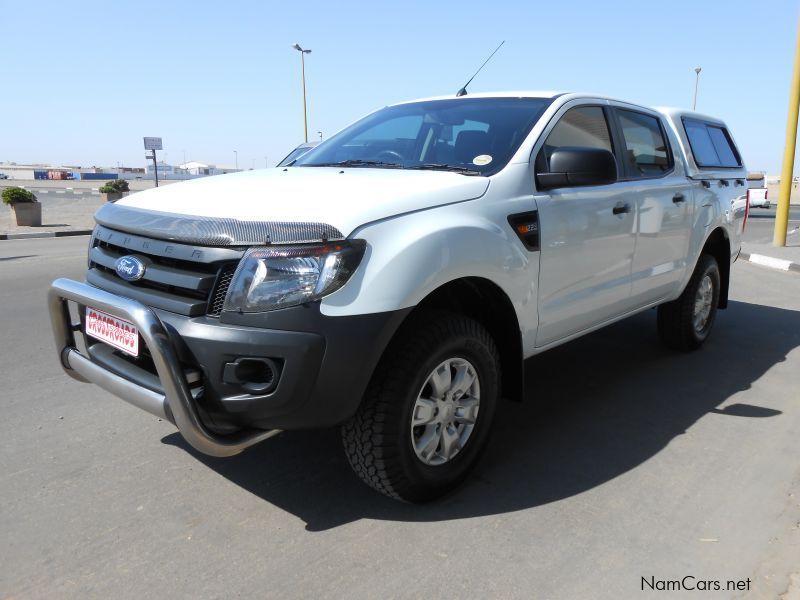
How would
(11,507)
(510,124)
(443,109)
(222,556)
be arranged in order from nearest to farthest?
(222,556)
(11,507)
(510,124)
(443,109)

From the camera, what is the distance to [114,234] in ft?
9.23

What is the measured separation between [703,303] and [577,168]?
271 cm

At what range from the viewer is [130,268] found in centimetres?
264

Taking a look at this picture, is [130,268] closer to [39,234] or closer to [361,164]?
[361,164]

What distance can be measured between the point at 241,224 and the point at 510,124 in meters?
1.68

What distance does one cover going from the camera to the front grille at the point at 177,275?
236 centimetres

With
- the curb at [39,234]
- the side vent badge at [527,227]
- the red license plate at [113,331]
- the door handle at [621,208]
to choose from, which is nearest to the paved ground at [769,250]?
the door handle at [621,208]

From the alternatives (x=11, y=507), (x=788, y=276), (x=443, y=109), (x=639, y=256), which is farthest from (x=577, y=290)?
(x=788, y=276)

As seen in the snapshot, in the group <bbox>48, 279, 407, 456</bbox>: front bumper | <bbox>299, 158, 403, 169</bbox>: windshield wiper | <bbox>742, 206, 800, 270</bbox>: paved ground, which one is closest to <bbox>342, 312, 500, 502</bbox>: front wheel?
<bbox>48, 279, 407, 456</bbox>: front bumper

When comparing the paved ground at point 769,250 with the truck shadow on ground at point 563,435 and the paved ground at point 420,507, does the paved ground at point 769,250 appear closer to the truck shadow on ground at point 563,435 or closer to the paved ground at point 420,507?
the truck shadow on ground at point 563,435

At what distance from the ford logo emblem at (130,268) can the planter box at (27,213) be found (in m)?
16.7

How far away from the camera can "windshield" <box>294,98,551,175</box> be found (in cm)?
325

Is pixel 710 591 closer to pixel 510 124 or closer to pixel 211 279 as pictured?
pixel 211 279

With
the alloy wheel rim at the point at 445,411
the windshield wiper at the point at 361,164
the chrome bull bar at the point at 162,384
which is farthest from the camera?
the windshield wiper at the point at 361,164
